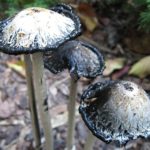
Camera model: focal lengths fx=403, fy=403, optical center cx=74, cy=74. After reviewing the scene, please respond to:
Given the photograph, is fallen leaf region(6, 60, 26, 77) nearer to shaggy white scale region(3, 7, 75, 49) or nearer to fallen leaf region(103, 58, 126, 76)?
fallen leaf region(103, 58, 126, 76)

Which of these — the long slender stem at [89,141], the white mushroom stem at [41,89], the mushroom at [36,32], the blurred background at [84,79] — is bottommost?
the blurred background at [84,79]

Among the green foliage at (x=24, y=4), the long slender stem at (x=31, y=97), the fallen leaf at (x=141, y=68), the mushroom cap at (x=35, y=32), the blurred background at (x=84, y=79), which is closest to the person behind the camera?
the mushroom cap at (x=35, y=32)

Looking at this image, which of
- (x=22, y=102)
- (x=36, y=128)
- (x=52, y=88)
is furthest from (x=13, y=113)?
(x=36, y=128)

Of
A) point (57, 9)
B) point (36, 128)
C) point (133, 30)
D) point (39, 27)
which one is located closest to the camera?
point (39, 27)

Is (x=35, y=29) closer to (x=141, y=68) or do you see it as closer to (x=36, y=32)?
(x=36, y=32)

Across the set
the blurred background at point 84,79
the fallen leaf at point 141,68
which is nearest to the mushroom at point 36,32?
the blurred background at point 84,79

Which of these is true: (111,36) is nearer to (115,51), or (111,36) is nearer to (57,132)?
(115,51)

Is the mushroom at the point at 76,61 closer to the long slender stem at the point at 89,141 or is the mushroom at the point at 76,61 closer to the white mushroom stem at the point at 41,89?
the white mushroom stem at the point at 41,89
